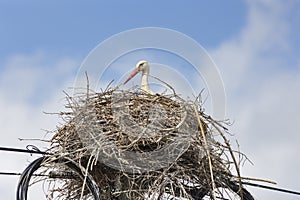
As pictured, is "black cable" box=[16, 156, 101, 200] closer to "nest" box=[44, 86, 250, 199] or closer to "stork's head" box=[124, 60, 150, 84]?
"nest" box=[44, 86, 250, 199]

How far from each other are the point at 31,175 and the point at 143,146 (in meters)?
0.47

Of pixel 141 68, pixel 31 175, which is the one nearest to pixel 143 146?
pixel 31 175

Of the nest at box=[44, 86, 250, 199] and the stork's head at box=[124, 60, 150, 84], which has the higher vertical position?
the stork's head at box=[124, 60, 150, 84]

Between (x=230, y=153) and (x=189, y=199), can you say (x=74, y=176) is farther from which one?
(x=230, y=153)

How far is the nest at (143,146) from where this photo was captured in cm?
249

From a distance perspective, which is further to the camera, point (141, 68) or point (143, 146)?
point (141, 68)

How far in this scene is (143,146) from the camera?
8.26 feet

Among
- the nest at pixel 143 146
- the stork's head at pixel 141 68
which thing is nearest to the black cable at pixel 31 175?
the nest at pixel 143 146

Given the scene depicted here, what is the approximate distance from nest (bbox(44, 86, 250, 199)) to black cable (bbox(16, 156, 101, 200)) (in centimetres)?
3

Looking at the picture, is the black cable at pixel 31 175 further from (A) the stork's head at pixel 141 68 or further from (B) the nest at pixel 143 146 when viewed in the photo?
(A) the stork's head at pixel 141 68

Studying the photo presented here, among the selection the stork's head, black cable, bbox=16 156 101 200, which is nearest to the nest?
black cable, bbox=16 156 101 200

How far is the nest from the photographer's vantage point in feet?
8.18

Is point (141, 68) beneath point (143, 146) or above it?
above

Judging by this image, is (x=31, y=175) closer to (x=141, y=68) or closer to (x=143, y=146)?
(x=143, y=146)
